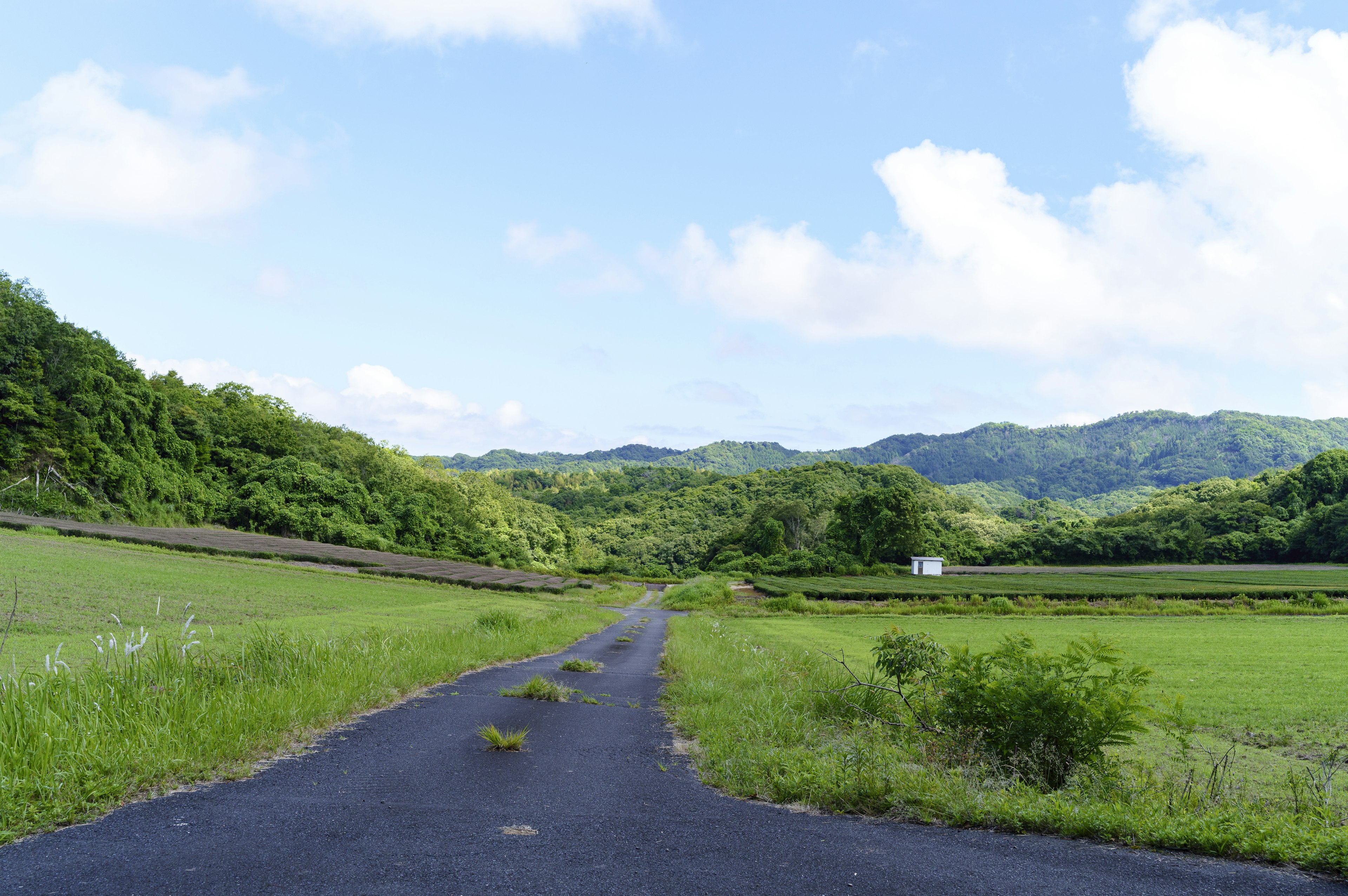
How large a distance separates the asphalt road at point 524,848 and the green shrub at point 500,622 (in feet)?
49.0

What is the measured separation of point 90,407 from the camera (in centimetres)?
5800

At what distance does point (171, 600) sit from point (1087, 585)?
5847 cm

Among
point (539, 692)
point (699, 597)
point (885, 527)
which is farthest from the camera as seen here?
point (885, 527)

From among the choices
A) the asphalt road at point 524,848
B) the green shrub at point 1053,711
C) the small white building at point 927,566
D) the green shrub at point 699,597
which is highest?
→ the green shrub at point 1053,711

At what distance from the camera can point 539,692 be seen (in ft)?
40.3

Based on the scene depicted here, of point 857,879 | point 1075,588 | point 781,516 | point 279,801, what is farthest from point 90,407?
point 781,516

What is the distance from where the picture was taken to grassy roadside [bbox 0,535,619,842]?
19.4 feet

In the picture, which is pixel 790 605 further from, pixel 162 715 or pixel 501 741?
pixel 162 715

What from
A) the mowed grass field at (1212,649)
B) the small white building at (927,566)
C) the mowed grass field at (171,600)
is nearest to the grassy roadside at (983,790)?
the mowed grass field at (1212,649)

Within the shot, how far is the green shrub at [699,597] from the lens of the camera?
6273 centimetres

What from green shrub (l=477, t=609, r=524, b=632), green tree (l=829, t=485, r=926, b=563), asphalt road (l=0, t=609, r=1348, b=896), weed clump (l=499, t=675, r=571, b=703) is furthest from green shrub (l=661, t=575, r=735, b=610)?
asphalt road (l=0, t=609, r=1348, b=896)

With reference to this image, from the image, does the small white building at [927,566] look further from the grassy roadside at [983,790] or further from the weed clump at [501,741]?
the weed clump at [501,741]

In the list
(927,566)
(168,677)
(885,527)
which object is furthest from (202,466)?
(168,677)

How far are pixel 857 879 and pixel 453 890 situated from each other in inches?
106
